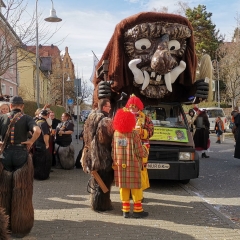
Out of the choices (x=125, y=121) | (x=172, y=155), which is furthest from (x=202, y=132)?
(x=125, y=121)

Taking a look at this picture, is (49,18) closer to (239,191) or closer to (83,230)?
(239,191)

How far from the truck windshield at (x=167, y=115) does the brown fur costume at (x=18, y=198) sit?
13.2 feet

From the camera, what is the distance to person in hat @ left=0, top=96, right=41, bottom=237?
4965 mm

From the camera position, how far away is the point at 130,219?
5832 millimetres

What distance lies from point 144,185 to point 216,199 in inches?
77.0

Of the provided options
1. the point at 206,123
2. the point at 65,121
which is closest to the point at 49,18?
the point at 65,121

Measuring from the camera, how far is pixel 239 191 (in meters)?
8.09

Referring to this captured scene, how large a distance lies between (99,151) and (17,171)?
4.66 feet

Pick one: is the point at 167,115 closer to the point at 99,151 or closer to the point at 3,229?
the point at 99,151

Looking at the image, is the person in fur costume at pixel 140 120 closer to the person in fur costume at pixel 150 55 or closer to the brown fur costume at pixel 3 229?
the person in fur costume at pixel 150 55

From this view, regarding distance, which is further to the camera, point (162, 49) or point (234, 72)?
point (234, 72)

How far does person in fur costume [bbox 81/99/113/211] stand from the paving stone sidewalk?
0.94 ft

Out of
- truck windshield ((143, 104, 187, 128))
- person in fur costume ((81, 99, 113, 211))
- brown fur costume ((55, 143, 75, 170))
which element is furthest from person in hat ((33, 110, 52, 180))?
person in fur costume ((81, 99, 113, 211))

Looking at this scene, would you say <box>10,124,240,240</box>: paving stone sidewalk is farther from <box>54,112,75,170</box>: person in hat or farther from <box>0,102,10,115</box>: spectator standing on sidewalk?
<box>54,112,75,170</box>: person in hat
